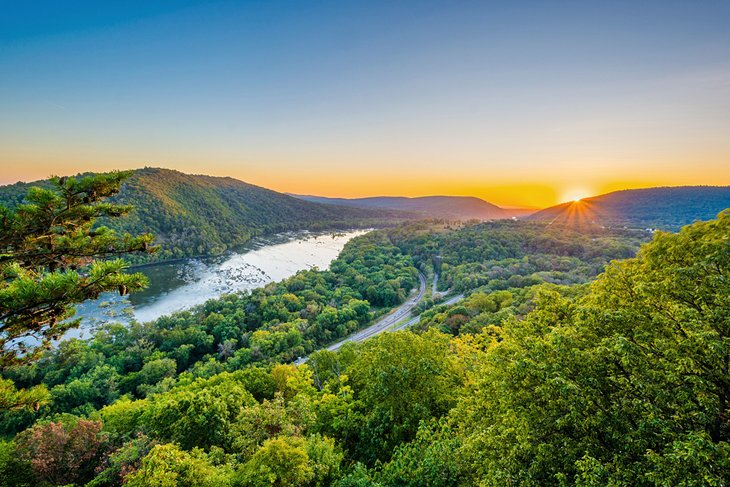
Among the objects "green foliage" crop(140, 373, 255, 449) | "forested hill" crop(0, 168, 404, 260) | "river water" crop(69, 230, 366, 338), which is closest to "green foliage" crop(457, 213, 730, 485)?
"green foliage" crop(140, 373, 255, 449)

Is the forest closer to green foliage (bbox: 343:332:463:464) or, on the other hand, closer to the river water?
green foliage (bbox: 343:332:463:464)

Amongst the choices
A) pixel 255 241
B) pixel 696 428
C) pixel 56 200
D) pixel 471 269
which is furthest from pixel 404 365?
pixel 255 241

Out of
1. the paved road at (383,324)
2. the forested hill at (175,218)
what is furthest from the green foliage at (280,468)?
the forested hill at (175,218)

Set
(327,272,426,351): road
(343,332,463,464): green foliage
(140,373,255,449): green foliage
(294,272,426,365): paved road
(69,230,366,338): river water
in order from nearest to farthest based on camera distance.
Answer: (343,332,463,464): green foliage < (140,373,255,449): green foliage < (294,272,426,365): paved road < (327,272,426,351): road < (69,230,366,338): river water

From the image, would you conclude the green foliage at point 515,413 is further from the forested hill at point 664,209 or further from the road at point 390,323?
the forested hill at point 664,209

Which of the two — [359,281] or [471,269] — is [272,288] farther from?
[471,269]

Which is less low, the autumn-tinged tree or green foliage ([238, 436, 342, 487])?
green foliage ([238, 436, 342, 487])
